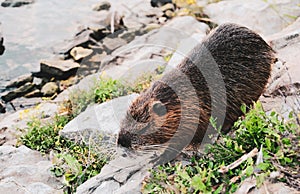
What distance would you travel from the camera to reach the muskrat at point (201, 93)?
3803mm

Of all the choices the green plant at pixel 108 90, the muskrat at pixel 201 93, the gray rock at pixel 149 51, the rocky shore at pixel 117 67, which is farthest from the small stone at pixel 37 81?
the muskrat at pixel 201 93

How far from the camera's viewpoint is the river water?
29.7ft

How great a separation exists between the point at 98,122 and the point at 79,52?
4754mm

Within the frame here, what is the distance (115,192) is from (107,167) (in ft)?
1.39

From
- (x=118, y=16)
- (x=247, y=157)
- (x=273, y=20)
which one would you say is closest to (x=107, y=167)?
(x=247, y=157)

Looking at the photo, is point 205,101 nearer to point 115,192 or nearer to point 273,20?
point 115,192

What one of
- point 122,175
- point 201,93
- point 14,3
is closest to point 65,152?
point 122,175

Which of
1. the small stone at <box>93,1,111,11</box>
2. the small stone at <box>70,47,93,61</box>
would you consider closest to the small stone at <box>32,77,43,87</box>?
the small stone at <box>70,47,93,61</box>

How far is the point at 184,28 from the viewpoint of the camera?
29.0 ft

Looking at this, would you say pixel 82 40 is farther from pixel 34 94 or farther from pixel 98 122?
pixel 98 122

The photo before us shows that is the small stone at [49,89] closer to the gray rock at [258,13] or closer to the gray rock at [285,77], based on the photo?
the gray rock at [258,13]

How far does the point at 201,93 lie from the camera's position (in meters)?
3.97

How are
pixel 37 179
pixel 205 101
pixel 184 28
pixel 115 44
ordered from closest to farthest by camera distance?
pixel 205 101 → pixel 37 179 → pixel 184 28 → pixel 115 44

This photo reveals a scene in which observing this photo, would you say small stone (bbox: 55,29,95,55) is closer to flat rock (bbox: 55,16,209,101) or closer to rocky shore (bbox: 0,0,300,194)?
rocky shore (bbox: 0,0,300,194)
